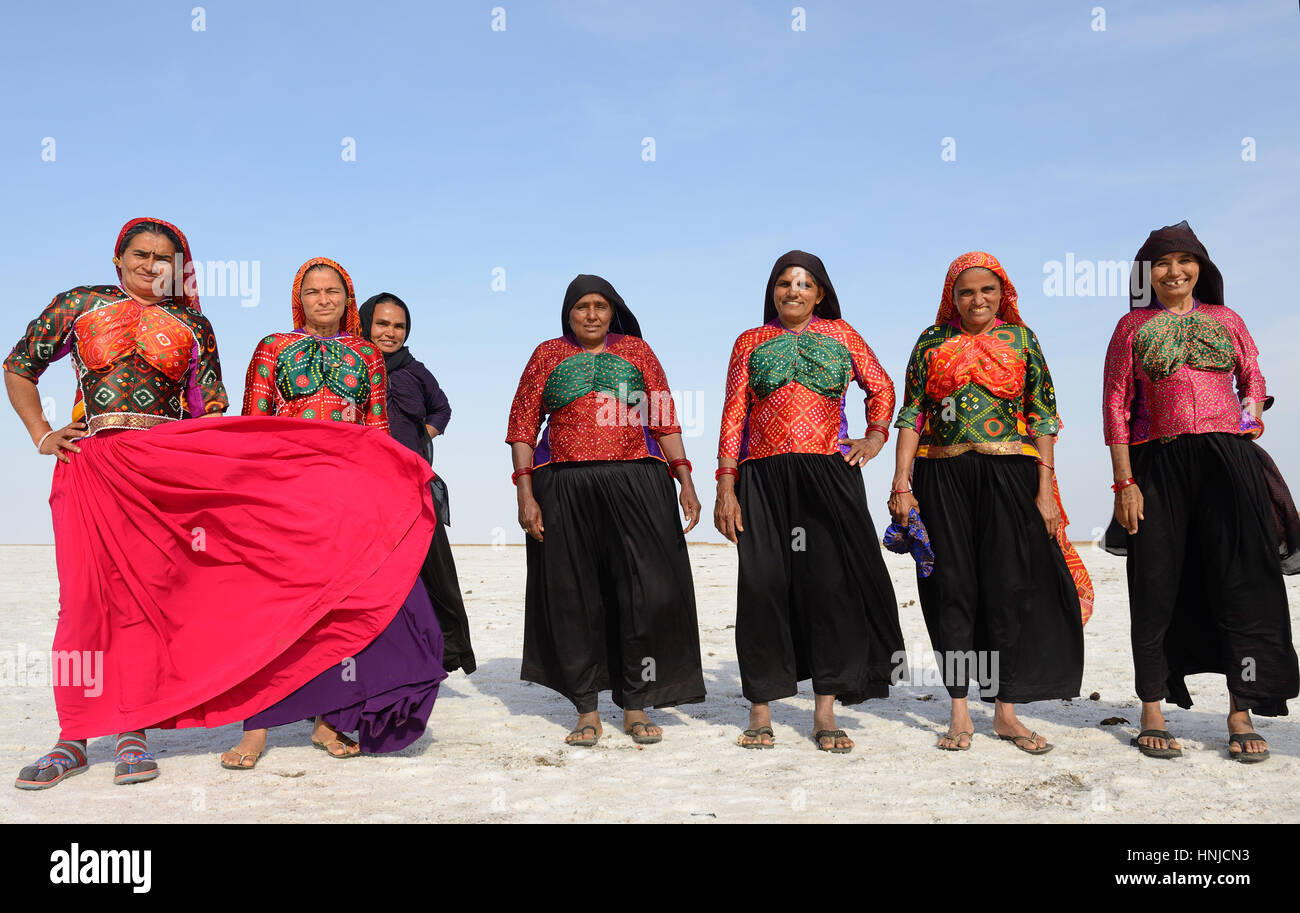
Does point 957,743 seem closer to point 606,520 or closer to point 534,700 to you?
point 606,520

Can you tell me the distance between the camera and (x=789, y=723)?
6.35 meters

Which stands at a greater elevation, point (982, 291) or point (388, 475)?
point (982, 291)

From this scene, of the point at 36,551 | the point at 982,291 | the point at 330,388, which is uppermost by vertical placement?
the point at 982,291

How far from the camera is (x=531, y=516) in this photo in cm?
606

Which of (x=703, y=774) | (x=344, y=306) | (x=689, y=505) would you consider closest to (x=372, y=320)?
(x=344, y=306)

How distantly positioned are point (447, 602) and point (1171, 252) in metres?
5.11

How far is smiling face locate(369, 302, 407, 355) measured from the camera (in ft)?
25.3

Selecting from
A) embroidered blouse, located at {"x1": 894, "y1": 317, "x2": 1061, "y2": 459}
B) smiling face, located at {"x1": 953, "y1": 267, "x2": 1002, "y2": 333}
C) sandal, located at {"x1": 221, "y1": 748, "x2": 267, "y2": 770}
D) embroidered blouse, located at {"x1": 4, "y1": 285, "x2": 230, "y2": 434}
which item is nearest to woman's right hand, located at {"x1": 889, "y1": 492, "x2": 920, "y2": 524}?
embroidered blouse, located at {"x1": 894, "y1": 317, "x2": 1061, "y2": 459}

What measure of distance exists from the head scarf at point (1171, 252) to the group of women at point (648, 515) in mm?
20

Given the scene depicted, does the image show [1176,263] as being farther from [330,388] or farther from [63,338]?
[63,338]

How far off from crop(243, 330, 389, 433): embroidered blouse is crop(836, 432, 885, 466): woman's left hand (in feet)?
9.20

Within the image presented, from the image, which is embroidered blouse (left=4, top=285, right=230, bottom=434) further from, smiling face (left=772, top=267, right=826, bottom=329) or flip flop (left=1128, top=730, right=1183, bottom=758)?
flip flop (left=1128, top=730, right=1183, bottom=758)

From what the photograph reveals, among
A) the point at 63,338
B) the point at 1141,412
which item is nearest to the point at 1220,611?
the point at 1141,412
